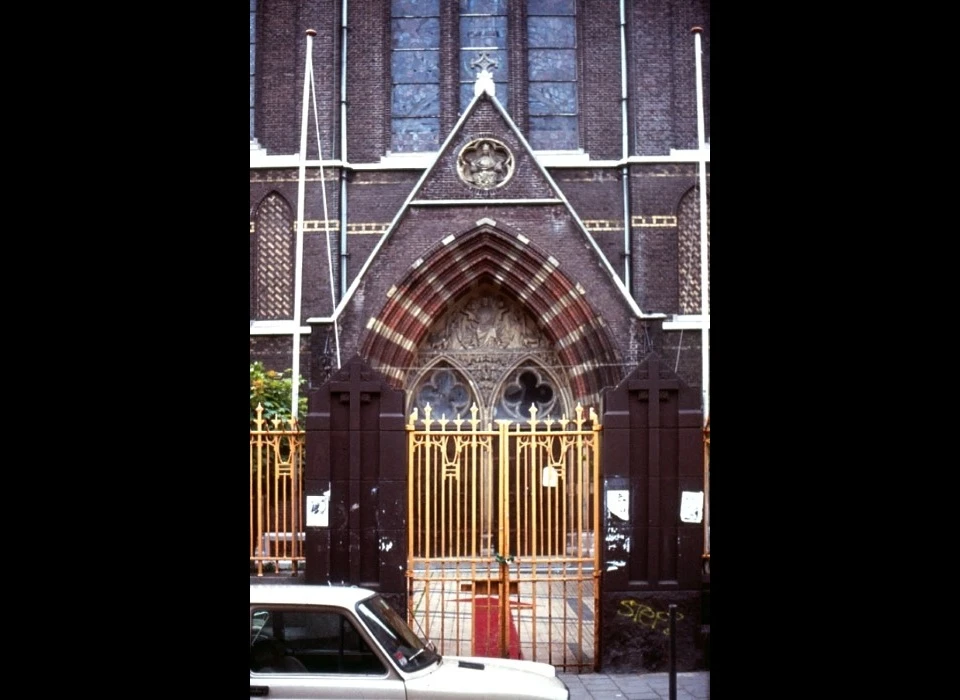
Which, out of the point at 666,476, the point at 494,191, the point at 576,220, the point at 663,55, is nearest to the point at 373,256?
the point at 494,191

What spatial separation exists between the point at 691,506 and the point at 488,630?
2.26m

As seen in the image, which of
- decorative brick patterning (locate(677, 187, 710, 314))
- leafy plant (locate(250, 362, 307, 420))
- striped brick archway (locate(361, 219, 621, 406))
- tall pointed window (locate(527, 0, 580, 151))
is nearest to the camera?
leafy plant (locate(250, 362, 307, 420))

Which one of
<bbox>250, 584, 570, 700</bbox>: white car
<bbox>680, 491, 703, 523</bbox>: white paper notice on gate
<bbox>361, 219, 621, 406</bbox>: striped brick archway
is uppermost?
<bbox>361, 219, 621, 406</bbox>: striped brick archway

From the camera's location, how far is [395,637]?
20.4ft

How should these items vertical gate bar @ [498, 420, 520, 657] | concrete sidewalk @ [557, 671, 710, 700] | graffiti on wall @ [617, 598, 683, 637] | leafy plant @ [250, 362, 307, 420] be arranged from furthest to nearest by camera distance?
leafy plant @ [250, 362, 307, 420] → graffiti on wall @ [617, 598, 683, 637] → vertical gate bar @ [498, 420, 520, 657] → concrete sidewalk @ [557, 671, 710, 700]

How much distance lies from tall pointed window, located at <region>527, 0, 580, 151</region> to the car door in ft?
44.6

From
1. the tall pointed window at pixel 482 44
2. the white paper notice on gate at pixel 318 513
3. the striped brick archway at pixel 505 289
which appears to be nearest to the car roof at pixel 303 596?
the white paper notice on gate at pixel 318 513

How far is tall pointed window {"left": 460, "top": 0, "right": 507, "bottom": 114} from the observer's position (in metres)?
18.4

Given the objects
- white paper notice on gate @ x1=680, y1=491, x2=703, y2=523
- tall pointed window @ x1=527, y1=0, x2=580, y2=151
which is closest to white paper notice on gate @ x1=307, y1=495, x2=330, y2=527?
white paper notice on gate @ x1=680, y1=491, x2=703, y2=523

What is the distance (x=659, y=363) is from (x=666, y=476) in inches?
42.9

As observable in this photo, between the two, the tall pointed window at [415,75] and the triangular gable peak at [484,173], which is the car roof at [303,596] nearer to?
the triangular gable peak at [484,173]

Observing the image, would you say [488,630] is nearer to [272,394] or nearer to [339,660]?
[339,660]

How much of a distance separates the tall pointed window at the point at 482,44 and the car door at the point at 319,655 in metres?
13.8

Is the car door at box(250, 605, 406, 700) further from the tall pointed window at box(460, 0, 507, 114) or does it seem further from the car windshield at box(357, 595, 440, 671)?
the tall pointed window at box(460, 0, 507, 114)
